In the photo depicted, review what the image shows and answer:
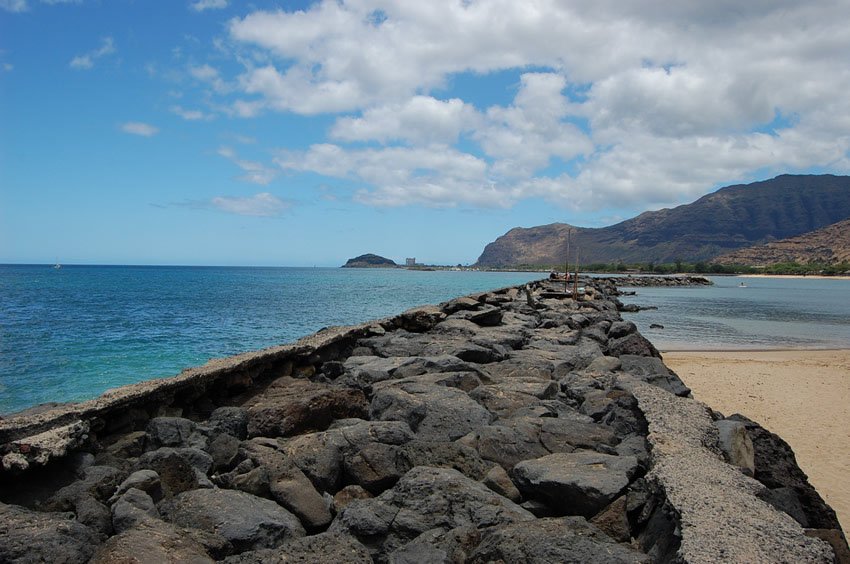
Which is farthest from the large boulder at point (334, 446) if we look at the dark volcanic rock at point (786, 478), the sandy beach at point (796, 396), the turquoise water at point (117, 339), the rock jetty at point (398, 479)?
the turquoise water at point (117, 339)

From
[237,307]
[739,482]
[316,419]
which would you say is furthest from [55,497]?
[237,307]

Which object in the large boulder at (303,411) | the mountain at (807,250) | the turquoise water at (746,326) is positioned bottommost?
the turquoise water at (746,326)

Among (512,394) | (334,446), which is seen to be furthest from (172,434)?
(512,394)

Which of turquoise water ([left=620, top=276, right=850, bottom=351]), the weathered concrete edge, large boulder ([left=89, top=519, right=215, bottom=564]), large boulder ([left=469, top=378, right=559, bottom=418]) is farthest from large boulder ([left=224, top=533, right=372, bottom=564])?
turquoise water ([left=620, top=276, right=850, bottom=351])

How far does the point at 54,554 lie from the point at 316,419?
2382 mm

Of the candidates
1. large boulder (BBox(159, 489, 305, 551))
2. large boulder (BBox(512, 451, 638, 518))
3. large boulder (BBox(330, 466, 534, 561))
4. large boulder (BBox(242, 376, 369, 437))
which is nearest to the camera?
large boulder (BBox(159, 489, 305, 551))

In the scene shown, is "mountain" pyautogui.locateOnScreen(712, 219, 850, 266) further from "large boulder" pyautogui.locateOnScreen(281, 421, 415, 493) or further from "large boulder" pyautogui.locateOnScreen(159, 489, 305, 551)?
"large boulder" pyautogui.locateOnScreen(159, 489, 305, 551)

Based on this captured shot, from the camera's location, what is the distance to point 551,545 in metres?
2.83

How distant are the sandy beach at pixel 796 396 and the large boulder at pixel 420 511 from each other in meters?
3.44

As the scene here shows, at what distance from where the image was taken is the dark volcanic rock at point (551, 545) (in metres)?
2.78

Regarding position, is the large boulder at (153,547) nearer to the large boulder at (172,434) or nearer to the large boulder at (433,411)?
the large boulder at (172,434)

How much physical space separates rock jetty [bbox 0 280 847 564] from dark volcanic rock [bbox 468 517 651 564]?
0.03 feet

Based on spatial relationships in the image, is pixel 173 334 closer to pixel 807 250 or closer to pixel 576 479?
pixel 576 479

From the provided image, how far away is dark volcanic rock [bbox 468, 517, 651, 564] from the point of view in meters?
2.78
